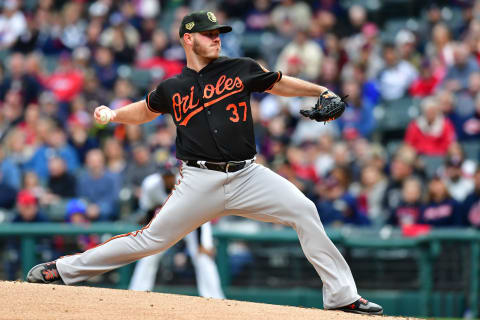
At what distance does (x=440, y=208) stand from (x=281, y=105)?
10.7 ft

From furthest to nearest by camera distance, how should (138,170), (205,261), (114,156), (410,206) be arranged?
(114,156) < (138,170) < (410,206) < (205,261)

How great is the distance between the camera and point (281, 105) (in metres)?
A: 11.9

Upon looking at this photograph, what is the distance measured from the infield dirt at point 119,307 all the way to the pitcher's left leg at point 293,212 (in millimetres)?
179

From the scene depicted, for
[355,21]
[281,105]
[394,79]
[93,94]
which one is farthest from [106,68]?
[394,79]

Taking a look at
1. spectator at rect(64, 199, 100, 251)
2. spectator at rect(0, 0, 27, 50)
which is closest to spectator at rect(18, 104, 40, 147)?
spectator at rect(64, 199, 100, 251)

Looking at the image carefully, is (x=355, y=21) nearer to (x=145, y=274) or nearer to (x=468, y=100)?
(x=468, y=100)

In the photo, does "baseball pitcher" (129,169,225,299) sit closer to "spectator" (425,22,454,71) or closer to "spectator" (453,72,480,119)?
"spectator" (453,72,480,119)

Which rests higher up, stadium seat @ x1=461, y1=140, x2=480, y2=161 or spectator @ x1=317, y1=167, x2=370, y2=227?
stadium seat @ x1=461, y1=140, x2=480, y2=161

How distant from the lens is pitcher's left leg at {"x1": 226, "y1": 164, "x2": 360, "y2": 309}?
5281 mm

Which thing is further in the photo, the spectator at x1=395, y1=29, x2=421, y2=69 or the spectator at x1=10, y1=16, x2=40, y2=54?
the spectator at x1=10, y1=16, x2=40, y2=54

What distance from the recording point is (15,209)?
1048 centimetres

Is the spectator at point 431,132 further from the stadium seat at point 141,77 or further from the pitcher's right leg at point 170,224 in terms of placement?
the pitcher's right leg at point 170,224

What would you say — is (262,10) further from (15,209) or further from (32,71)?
(15,209)

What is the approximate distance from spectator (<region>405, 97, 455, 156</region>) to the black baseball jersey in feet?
18.8
